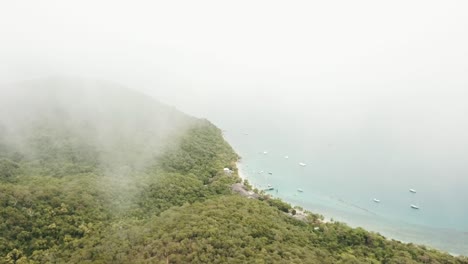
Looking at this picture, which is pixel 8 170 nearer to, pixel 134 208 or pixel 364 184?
pixel 134 208

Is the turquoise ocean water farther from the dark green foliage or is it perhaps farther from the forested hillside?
the dark green foliage

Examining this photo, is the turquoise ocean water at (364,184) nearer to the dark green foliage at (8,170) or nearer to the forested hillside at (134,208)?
the forested hillside at (134,208)

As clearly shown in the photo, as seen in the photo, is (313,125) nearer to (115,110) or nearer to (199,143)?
(199,143)

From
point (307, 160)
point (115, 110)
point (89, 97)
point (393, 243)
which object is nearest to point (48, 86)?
point (89, 97)

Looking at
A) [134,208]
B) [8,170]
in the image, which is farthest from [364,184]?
[8,170]

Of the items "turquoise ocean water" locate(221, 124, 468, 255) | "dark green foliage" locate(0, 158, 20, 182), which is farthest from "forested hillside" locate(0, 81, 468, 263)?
"turquoise ocean water" locate(221, 124, 468, 255)

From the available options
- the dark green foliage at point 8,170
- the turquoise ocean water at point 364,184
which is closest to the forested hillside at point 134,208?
the dark green foliage at point 8,170
